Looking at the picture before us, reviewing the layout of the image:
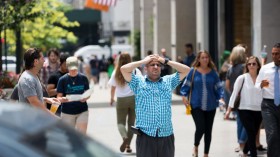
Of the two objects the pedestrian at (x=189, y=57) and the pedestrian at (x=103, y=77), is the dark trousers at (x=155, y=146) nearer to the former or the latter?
the pedestrian at (x=189, y=57)

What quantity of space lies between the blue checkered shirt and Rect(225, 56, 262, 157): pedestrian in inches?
150

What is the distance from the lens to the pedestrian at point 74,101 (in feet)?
37.1

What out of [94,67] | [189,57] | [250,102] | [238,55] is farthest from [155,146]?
[94,67]

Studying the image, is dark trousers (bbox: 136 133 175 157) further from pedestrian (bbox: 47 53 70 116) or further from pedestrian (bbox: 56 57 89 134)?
pedestrian (bbox: 47 53 70 116)

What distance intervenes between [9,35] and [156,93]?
3097cm

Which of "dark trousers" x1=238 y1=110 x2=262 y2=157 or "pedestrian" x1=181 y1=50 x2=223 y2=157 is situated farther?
"dark trousers" x1=238 y1=110 x2=262 y2=157

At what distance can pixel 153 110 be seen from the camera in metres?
8.56

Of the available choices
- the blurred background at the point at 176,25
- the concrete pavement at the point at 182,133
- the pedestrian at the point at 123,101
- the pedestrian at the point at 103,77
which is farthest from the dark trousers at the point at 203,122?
the pedestrian at the point at 103,77

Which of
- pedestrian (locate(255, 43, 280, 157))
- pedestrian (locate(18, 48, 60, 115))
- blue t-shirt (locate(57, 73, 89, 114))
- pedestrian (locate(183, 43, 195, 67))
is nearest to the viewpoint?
pedestrian (locate(18, 48, 60, 115))

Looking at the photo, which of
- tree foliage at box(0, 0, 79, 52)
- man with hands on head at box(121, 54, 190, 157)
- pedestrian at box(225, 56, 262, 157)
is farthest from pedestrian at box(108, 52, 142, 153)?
tree foliage at box(0, 0, 79, 52)

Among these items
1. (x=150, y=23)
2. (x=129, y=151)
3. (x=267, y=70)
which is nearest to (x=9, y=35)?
(x=150, y=23)

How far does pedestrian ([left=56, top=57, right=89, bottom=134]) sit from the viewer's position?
11320 millimetres

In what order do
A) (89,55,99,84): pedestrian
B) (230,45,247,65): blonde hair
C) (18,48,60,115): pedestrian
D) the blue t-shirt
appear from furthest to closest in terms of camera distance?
(89,55,99,84): pedestrian, (230,45,247,65): blonde hair, the blue t-shirt, (18,48,60,115): pedestrian

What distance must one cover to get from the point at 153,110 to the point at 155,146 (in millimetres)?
391
